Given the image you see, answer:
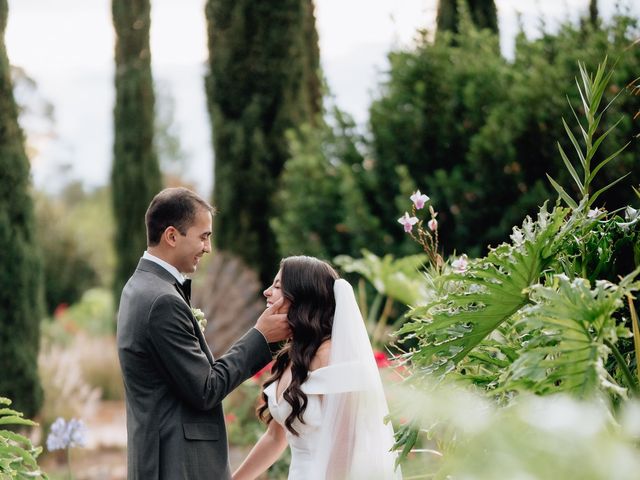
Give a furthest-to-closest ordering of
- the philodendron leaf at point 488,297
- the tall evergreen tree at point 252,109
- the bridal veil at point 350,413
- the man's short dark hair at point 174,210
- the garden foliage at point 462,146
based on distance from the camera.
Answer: the tall evergreen tree at point 252,109, the garden foliage at point 462,146, the bridal veil at point 350,413, the man's short dark hair at point 174,210, the philodendron leaf at point 488,297

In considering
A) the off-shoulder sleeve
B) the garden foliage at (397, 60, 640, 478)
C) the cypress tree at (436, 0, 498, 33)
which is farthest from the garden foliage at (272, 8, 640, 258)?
the off-shoulder sleeve

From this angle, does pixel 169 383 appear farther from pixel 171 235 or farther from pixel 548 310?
pixel 548 310

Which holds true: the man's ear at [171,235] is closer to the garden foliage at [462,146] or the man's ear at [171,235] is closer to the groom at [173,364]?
the groom at [173,364]

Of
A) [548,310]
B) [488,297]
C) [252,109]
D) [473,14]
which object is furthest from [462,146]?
[548,310]

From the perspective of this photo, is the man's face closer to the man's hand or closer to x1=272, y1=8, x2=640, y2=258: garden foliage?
the man's hand

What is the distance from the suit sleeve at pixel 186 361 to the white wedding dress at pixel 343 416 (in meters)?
0.37

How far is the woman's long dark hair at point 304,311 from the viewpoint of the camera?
340 cm

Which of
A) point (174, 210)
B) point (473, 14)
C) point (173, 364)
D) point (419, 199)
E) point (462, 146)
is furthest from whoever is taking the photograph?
point (473, 14)

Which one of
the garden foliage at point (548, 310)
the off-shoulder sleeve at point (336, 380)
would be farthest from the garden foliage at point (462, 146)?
the off-shoulder sleeve at point (336, 380)

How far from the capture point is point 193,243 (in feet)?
10.7

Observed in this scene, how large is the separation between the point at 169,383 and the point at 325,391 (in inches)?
25.4

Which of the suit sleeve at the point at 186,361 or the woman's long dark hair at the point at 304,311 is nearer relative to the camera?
the suit sleeve at the point at 186,361

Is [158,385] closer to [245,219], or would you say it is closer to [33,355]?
[33,355]

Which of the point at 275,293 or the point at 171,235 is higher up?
the point at 171,235
